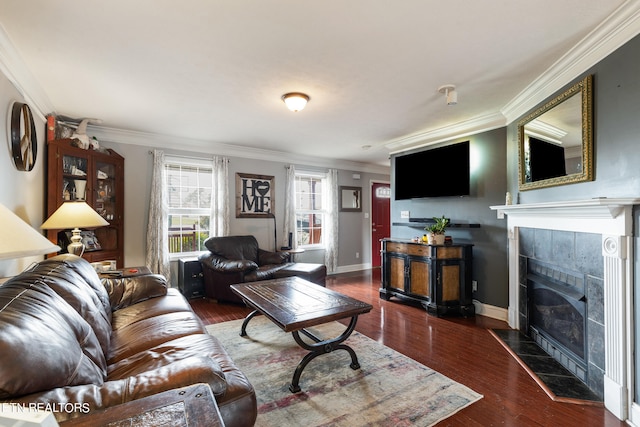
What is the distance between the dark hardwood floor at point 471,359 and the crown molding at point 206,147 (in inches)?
92.2

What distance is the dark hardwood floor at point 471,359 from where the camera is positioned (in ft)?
5.75

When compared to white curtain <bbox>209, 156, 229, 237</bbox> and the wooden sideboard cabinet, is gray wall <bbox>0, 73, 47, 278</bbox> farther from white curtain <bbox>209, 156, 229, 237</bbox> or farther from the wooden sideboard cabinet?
the wooden sideboard cabinet

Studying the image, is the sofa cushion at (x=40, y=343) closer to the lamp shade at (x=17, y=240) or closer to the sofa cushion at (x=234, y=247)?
the lamp shade at (x=17, y=240)

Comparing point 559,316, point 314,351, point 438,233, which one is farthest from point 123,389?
point 438,233

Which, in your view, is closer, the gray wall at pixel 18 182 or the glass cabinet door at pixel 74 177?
the gray wall at pixel 18 182

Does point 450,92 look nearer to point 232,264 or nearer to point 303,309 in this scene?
point 303,309

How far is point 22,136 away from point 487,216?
467 cm

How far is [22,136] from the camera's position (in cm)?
238

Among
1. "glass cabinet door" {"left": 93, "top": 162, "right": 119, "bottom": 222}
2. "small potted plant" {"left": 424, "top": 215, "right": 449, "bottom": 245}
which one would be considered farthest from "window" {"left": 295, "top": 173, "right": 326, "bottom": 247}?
"glass cabinet door" {"left": 93, "top": 162, "right": 119, "bottom": 222}

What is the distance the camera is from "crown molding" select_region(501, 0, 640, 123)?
169cm

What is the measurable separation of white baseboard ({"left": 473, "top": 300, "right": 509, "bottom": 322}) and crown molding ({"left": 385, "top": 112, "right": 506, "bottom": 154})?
2.13 m

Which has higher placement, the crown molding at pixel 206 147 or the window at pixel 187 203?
the crown molding at pixel 206 147

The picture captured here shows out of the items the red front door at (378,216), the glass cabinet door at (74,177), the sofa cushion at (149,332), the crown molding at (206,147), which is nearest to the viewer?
the sofa cushion at (149,332)

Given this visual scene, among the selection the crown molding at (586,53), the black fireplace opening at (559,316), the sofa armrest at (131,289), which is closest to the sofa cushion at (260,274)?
the sofa armrest at (131,289)
